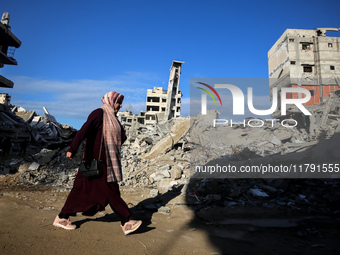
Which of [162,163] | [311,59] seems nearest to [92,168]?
[162,163]

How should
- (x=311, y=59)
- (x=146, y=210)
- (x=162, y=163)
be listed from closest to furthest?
(x=146, y=210) < (x=162, y=163) < (x=311, y=59)

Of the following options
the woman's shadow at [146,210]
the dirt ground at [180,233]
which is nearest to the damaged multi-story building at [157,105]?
the woman's shadow at [146,210]

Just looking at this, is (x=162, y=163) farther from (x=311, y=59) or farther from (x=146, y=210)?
(x=311, y=59)

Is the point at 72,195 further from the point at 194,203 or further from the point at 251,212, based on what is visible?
the point at 251,212

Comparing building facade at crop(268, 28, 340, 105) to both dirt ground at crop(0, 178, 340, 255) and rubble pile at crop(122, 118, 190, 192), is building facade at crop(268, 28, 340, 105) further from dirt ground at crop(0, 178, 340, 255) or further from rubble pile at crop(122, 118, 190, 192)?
dirt ground at crop(0, 178, 340, 255)

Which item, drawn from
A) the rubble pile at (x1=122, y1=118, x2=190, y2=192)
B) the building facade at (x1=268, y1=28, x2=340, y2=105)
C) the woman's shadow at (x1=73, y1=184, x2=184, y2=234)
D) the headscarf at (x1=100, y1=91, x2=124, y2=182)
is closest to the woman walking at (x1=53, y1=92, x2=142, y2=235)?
the headscarf at (x1=100, y1=91, x2=124, y2=182)

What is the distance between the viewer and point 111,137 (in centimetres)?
276

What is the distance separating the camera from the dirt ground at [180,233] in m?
2.18

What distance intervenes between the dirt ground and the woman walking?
0.19m

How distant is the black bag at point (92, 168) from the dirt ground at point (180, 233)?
2.09 feet

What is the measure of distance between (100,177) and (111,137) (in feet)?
1.59

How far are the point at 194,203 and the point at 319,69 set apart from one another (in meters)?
27.0

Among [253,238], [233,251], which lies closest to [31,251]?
[233,251]

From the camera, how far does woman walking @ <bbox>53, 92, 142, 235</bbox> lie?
2.58 metres
